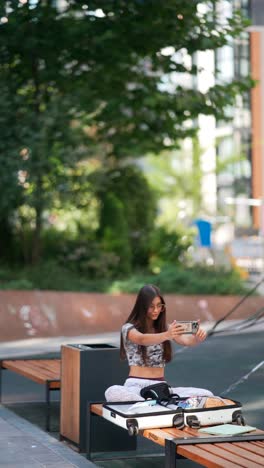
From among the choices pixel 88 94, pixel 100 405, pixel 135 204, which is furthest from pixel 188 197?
pixel 100 405

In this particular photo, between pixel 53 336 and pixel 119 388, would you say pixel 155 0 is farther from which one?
pixel 119 388

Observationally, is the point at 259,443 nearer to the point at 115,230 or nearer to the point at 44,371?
the point at 44,371

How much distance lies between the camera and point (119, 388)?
7922 mm

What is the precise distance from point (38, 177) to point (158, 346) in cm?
1137

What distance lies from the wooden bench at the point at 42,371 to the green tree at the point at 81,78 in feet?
26.0

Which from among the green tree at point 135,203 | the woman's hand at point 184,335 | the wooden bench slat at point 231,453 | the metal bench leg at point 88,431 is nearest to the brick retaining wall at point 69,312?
the green tree at point 135,203

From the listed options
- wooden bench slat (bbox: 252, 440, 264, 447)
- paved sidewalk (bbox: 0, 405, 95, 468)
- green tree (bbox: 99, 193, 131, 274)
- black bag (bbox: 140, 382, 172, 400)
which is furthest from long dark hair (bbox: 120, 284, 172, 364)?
green tree (bbox: 99, 193, 131, 274)

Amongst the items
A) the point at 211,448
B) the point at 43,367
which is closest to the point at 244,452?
the point at 211,448

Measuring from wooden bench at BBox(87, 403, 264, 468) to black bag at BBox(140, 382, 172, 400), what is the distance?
45 cm

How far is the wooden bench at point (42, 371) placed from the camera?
9.80 m

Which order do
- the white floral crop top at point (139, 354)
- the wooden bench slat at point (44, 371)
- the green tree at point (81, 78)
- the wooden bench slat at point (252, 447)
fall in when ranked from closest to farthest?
the wooden bench slat at point (252, 447) < the white floral crop top at point (139, 354) < the wooden bench slat at point (44, 371) < the green tree at point (81, 78)

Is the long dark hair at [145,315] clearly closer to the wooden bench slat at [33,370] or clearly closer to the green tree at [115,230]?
the wooden bench slat at [33,370]

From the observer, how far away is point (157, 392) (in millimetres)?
7719

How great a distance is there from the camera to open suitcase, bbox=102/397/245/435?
7.29 meters
